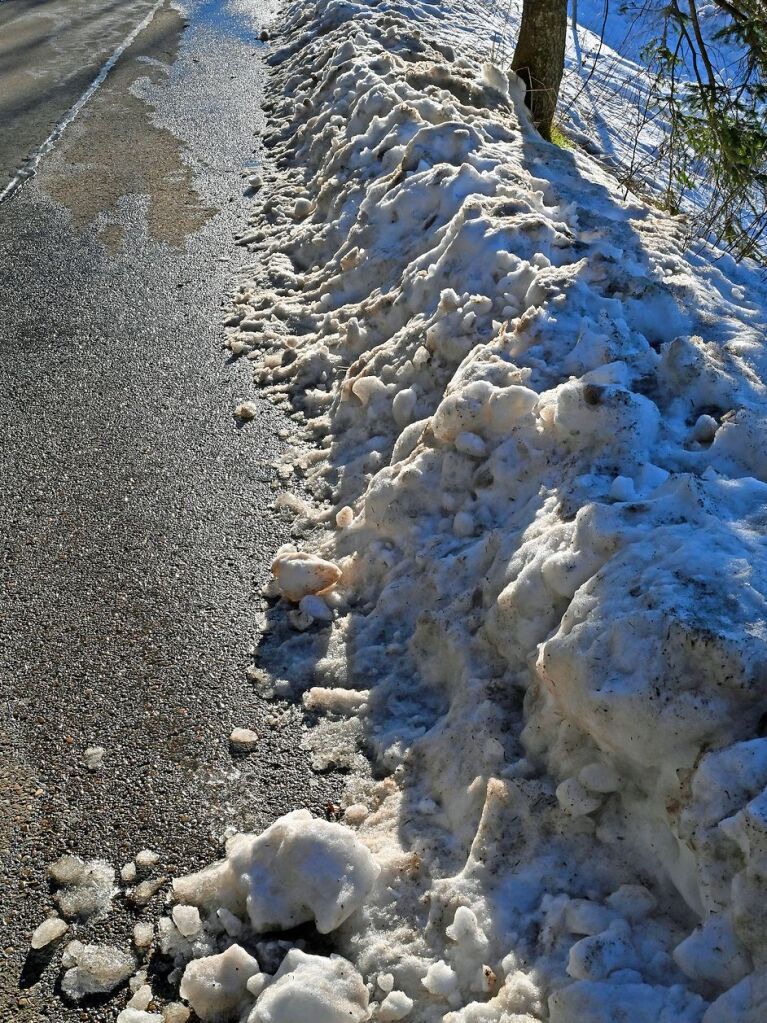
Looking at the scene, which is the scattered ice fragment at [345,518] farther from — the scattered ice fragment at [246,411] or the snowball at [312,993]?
the snowball at [312,993]

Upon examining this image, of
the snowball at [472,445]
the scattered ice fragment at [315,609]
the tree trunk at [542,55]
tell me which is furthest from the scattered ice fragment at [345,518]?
the tree trunk at [542,55]

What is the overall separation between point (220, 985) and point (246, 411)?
2938 millimetres

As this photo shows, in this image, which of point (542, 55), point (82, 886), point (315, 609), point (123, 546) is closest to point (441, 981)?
point (82, 886)

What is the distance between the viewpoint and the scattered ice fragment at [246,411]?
4.67 metres

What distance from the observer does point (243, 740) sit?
2998 millimetres

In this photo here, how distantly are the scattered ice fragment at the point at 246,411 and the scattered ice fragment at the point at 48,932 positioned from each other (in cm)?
269

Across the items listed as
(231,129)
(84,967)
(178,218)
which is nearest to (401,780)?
(84,967)

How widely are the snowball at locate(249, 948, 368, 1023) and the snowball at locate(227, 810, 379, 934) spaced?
0.39 ft

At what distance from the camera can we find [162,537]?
3875 mm

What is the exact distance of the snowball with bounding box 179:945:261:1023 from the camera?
2.27m

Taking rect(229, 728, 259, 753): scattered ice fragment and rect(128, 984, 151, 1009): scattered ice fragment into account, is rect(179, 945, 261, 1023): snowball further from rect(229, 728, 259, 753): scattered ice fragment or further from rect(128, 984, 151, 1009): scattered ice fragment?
rect(229, 728, 259, 753): scattered ice fragment

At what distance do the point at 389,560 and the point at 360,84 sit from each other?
17.2 ft

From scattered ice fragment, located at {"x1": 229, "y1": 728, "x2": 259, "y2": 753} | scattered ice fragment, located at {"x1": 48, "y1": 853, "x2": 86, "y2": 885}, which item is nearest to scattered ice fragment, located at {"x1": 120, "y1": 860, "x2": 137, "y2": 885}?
scattered ice fragment, located at {"x1": 48, "y1": 853, "x2": 86, "y2": 885}

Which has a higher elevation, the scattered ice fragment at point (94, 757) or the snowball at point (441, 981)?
the snowball at point (441, 981)
